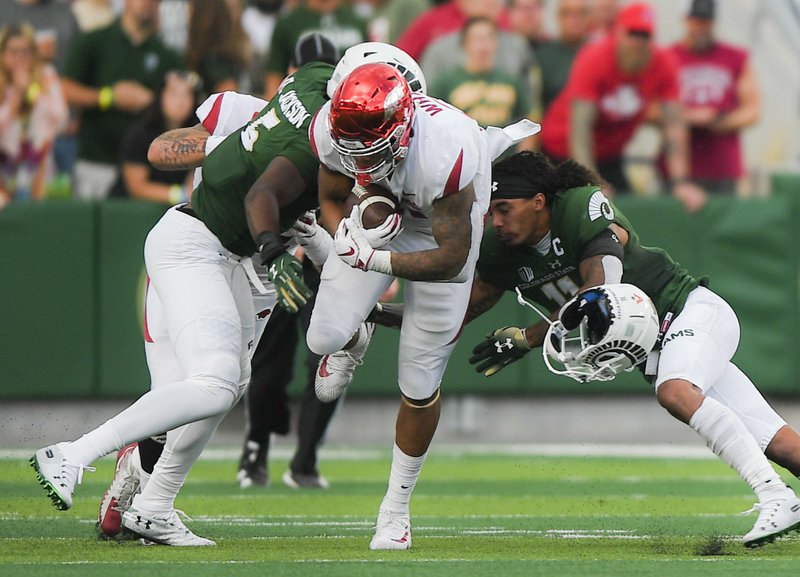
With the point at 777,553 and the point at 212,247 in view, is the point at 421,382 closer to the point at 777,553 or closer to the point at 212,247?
the point at 212,247

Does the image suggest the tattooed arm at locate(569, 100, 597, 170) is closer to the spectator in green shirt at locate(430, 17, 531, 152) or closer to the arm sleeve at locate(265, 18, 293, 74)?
the spectator in green shirt at locate(430, 17, 531, 152)

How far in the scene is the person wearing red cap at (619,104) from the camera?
35.1 feet

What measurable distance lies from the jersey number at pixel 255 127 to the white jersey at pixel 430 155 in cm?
27

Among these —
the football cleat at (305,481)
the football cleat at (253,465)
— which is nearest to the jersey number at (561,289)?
the football cleat at (305,481)

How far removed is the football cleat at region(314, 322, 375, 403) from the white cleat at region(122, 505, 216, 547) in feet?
2.91

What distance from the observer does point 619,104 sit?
1083cm

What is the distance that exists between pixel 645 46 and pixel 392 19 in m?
1.96

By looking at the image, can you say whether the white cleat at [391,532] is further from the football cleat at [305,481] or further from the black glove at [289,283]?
the football cleat at [305,481]

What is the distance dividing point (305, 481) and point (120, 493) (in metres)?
2.45

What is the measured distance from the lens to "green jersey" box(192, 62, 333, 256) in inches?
229

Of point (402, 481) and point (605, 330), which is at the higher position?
point (605, 330)

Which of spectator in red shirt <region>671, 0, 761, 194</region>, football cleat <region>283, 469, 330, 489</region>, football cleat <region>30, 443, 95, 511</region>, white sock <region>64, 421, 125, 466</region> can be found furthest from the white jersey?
spectator in red shirt <region>671, 0, 761, 194</region>

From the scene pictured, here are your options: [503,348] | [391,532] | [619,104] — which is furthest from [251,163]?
[619,104]

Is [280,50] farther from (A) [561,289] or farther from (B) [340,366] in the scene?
(A) [561,289]
